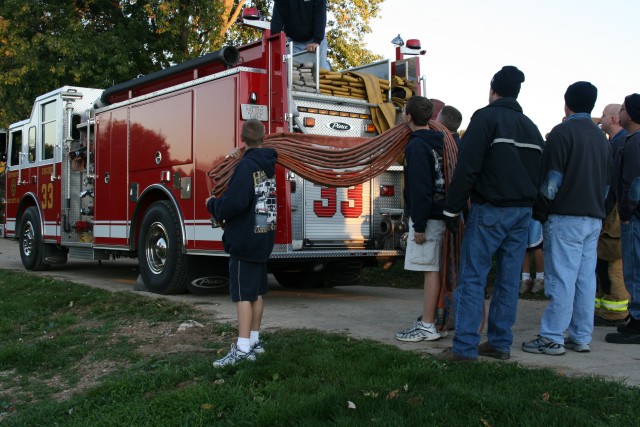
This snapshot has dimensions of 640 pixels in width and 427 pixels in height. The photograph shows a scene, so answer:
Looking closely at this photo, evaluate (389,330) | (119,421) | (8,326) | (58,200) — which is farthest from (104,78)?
(119,421)

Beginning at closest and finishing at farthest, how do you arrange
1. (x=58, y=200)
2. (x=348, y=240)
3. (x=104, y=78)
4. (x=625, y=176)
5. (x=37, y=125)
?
(x=625, y=176) → (x=348, y=240) → (x=58, y=200) → (x=37, y=125) → (x=104, y=78)

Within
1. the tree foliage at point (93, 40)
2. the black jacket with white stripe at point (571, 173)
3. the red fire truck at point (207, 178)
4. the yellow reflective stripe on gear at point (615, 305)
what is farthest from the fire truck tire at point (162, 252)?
the tree foliage at point (93, 40)

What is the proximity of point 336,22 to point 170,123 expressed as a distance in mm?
15684

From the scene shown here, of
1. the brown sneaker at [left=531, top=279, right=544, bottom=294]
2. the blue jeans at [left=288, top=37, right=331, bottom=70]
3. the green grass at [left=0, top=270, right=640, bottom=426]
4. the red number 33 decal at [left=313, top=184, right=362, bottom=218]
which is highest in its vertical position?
the blue jeans at [left=288, top=37, right=331, bottom=70]

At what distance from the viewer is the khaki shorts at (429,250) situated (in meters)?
6.02

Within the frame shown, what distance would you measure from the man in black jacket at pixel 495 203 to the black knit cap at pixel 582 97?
0.60 meters

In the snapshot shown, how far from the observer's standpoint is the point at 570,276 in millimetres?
5633

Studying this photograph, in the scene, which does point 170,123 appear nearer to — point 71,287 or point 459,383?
point 71,287

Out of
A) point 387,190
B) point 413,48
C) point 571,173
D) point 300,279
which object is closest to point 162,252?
point 300,279

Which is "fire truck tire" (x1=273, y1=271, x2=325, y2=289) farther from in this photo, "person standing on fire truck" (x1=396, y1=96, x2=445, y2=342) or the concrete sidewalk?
"person standing on fire truck" (x1=396, y1=96, x2=445, y2=342)

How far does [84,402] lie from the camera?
5.19 m

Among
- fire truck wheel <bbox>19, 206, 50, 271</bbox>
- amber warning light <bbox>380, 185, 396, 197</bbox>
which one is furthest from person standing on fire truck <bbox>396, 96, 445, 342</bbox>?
fire truck wheel <bbox>19, 206, 50, 271</bbox>

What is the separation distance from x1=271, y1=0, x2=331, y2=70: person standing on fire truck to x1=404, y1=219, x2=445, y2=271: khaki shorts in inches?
157

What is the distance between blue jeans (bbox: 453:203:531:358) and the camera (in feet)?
17.1
